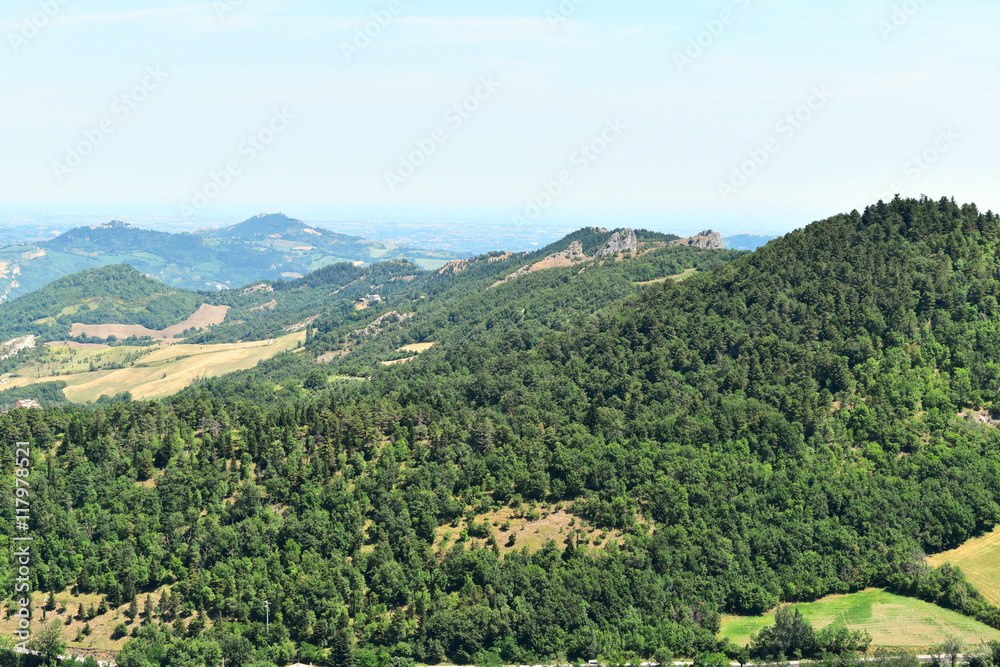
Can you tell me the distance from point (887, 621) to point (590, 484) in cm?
4243

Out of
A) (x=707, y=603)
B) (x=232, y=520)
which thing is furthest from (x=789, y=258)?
(x=232, y=520)

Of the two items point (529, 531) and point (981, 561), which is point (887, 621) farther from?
point (529, 531)

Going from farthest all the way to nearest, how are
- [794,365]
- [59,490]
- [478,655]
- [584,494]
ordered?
[794,365] < [584,494] < [59,490] < [478,655]

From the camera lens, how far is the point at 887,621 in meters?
86.1

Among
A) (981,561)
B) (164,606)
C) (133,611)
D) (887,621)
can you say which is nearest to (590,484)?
(887,621)

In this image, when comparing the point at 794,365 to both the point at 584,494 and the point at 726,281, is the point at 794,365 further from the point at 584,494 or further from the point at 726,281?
the point at 584,494

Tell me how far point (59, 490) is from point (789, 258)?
5447 inches

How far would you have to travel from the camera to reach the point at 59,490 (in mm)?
96188

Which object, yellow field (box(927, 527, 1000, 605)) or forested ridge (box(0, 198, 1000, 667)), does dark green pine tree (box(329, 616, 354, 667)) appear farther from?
yellow field (box(927, 527, 1000, 605))

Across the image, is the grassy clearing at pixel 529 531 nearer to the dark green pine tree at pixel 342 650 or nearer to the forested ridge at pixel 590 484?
the forested ridge at pixel 590 484

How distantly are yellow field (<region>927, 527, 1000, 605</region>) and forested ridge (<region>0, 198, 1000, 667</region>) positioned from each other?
182cm

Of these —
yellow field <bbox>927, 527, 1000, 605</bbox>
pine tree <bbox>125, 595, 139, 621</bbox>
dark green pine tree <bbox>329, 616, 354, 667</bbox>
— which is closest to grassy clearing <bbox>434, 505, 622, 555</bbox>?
dark green pine tree <bbox>329, 616, 354, 667</bbox>

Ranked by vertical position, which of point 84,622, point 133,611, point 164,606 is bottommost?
point 84,622

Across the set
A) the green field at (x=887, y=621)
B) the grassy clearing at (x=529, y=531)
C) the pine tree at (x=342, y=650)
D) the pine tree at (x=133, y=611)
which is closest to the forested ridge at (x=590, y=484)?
the pine tree at (x=342, y=650)
